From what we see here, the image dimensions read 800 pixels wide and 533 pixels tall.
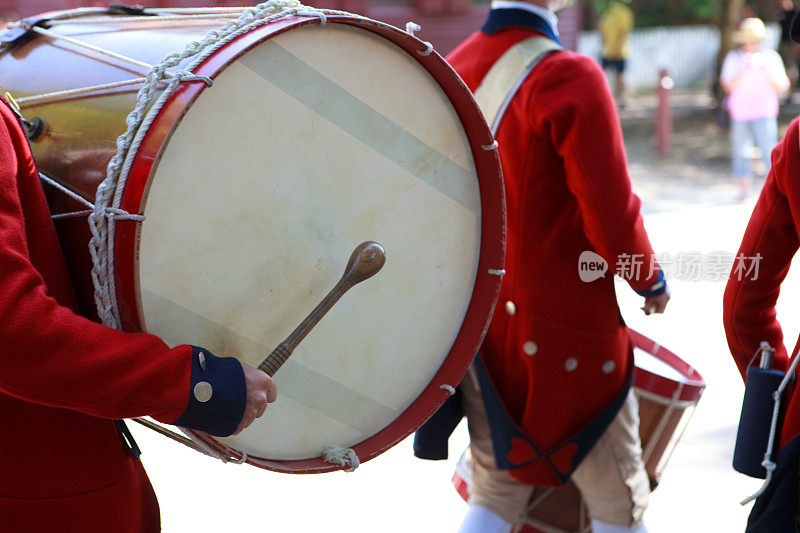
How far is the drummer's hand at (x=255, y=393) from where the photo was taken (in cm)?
138

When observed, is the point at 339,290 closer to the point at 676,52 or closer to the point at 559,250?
the point at 559,250

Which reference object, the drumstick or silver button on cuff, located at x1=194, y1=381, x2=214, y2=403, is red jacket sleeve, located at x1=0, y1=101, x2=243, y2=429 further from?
the drumstick

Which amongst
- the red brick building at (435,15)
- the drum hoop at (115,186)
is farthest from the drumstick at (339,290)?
the red brick building at (435,15)

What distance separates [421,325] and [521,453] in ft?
2.49

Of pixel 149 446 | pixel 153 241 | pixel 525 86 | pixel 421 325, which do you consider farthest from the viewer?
pixel 149 446

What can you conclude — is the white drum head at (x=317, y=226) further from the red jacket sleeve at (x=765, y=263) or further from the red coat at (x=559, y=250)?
the red jacket sleeve at (x=765, y=263)

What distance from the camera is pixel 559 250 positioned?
230cm

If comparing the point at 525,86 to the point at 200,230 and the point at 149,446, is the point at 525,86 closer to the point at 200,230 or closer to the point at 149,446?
the point at 200,230

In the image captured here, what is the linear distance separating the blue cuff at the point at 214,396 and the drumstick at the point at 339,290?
0.34 ft

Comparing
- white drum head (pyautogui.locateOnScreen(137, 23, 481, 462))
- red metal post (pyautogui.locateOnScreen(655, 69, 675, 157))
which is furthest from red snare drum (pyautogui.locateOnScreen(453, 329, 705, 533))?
red metal post (pyautogui.locateOnScreen(655, 69, 675, 157))

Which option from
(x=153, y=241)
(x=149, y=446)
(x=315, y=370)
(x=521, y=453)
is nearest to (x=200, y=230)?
(x=153, y=241)

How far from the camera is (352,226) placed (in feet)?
5.35

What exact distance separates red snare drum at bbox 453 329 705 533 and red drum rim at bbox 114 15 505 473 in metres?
0.79

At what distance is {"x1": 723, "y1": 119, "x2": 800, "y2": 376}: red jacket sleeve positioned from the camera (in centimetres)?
Result: 184
